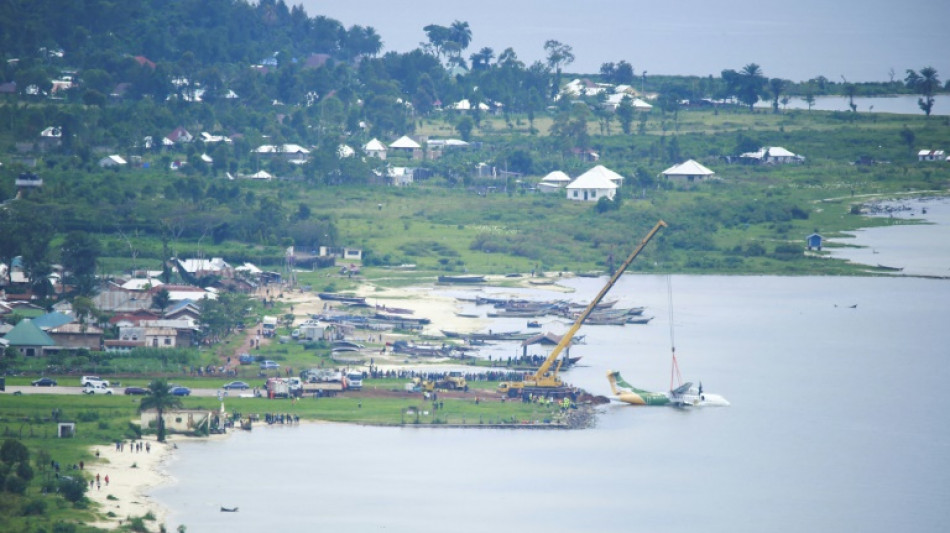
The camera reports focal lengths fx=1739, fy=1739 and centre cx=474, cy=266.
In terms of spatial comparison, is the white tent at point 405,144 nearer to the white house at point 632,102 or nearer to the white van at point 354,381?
the white house at point 632,102

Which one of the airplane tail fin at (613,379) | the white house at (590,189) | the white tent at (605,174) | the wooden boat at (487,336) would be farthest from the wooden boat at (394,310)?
the white tent at (605,174)

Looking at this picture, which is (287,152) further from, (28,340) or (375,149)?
(28,340)

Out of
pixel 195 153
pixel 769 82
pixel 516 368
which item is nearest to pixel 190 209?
pixel 195 153

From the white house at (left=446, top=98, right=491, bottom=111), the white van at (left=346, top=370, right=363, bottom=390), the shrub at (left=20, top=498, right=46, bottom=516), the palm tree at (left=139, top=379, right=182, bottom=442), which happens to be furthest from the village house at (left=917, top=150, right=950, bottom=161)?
the shrub at (left=20, top=498, right=46, bottom=516)

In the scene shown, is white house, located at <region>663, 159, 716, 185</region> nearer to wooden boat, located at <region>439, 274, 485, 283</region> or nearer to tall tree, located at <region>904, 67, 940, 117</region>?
wooden boat, located at <region>439, 274, 485, 283</region>

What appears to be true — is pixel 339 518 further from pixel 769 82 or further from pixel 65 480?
pixel 769 82

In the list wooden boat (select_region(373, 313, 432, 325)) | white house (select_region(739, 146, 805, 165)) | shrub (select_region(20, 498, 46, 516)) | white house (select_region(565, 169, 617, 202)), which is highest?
white house (select_region(739, 146, 805, 165))

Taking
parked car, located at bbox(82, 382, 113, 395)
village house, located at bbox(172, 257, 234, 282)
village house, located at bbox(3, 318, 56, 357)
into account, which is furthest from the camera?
village house, located at bbox(172, 257, 234, 282)
